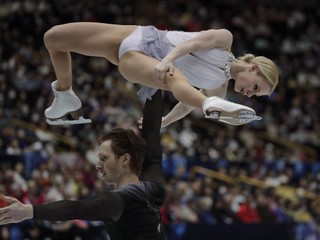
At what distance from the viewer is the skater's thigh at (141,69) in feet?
14.7

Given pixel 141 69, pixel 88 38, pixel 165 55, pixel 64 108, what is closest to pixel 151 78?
pixel 141 69

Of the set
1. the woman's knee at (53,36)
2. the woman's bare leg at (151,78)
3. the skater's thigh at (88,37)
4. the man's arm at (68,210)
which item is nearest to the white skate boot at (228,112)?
the woman's bare leg at (151,78)

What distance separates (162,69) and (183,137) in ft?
31.8

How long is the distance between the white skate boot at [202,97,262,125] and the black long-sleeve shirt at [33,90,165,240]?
16.7 inches

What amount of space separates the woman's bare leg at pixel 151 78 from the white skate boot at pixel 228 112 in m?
0.12

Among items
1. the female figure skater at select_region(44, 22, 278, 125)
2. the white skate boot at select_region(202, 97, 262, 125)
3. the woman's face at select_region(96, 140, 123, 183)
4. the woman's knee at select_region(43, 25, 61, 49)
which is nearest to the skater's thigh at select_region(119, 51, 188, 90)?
the female figure skater at select_region(44, 22, 278, 125)

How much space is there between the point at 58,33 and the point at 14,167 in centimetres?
586

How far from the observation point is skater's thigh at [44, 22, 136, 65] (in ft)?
15.4

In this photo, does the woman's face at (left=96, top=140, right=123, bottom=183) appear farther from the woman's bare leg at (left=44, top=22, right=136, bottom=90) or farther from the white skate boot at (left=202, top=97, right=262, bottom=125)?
the woman's bare leg at (left=44, top=22, right=136, bottom=90)

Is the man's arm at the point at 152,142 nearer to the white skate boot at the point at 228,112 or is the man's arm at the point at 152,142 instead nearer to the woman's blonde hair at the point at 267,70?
the white skate boot at the point at 228,112

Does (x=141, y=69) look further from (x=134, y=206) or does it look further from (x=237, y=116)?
(x=134, y=206)

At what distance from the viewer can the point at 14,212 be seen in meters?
3.38

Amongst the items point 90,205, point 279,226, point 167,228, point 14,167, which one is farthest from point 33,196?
point 90,205

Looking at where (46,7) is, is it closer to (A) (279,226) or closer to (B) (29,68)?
(B) (29,68)
